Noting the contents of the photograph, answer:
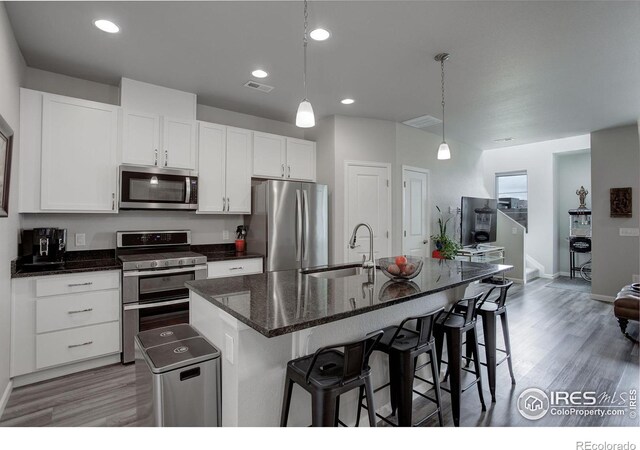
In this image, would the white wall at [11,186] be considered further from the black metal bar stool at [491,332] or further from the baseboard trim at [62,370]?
the black metal bar stool at [491,332]

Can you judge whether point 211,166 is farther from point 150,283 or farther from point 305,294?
point 305,294

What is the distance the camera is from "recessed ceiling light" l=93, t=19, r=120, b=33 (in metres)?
2.34

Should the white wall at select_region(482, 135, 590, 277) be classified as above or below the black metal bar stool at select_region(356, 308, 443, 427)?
above

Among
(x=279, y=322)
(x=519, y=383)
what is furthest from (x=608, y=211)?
(x=279, y=322)

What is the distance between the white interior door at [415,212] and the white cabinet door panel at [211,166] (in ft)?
8.71

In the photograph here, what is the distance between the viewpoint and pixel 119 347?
2.96 m

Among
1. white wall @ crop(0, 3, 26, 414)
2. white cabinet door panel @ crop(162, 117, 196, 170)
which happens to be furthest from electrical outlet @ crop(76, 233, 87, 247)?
white cabinet door panel @ crop(162, 117, 196, 170)

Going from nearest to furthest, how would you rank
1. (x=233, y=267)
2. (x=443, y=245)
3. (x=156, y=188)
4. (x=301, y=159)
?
(x=156, y=188) < (x=233, y=267) < (x=301, y=159) < (x=443, y=245)

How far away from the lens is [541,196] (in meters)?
7.25

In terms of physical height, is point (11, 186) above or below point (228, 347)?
above

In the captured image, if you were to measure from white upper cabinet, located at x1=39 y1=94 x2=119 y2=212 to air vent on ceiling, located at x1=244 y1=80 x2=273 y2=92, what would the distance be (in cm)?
131

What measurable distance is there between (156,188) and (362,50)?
239 cm

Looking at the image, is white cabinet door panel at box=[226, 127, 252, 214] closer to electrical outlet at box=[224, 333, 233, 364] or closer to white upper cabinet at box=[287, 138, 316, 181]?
white upper cabinet at box=[287, 138, 316, 181]

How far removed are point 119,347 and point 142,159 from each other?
179 centimetres
